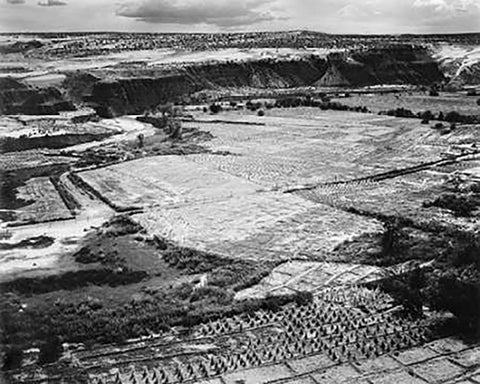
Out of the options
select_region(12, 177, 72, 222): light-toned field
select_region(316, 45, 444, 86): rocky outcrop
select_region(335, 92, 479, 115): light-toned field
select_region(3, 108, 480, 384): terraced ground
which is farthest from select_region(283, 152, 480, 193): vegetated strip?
select_region(316, 45, 444, 86): rocky outcrop

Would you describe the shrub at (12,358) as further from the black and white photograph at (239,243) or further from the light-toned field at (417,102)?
the light-toned field at (417,102)

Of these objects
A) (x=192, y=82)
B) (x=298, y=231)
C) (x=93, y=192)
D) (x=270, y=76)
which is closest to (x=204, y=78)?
(x=192, y=82)

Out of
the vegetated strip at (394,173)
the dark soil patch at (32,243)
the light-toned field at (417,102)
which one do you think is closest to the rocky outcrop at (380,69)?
the light-toned field at (417,102)

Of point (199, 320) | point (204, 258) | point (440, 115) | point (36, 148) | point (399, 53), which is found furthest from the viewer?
point (399, 53)

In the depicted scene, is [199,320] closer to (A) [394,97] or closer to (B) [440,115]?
(B) [440,115]

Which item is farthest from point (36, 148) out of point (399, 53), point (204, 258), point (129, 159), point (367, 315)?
point (399, 53)

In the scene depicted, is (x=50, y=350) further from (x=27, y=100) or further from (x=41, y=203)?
(x=27, y=100)
